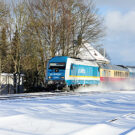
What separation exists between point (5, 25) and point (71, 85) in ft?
30.7

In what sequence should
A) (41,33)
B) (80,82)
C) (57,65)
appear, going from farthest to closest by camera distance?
(41,33)
(80,82)
(57,65)

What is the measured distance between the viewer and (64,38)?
122 ft

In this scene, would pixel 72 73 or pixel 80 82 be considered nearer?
pixel 72 73

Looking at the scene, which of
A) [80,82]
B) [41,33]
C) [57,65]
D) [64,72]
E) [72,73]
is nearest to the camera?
[64,72]

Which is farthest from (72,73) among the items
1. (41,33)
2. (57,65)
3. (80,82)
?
(41,33)

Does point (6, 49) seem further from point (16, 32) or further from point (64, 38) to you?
point (64, 38)

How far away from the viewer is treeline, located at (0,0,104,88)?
33469mm

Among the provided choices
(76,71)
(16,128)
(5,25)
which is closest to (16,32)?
(5,25)

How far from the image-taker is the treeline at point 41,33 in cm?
3347

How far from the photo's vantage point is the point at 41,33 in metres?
36.4

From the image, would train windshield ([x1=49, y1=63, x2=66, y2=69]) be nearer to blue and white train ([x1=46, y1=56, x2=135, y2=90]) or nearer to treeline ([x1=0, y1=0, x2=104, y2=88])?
blue and white train ([x1=46, y1=56, x2=135, y2=90])

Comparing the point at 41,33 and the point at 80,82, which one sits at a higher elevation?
the point at 41,33

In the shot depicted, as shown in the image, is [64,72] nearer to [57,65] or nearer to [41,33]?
[57,65]

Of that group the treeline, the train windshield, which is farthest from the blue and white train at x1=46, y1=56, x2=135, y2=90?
the treeline
